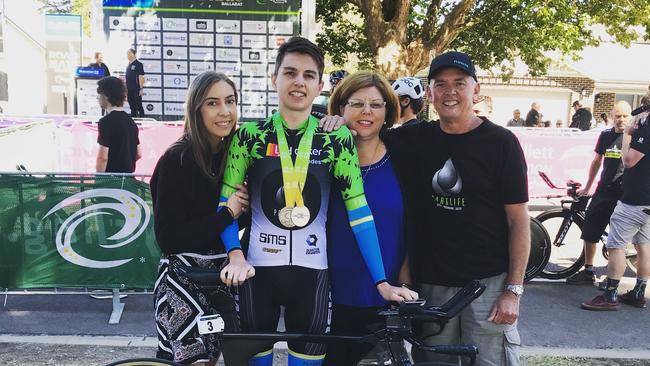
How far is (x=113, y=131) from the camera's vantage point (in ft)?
18.6

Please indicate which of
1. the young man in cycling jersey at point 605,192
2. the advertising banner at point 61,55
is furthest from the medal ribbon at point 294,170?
the advertising banner at point 61,55

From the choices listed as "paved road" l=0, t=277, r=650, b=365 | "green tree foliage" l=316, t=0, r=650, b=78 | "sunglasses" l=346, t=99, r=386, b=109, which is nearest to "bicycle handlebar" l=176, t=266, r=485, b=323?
"sunglasses" l=346, t=99, r=386, b=109

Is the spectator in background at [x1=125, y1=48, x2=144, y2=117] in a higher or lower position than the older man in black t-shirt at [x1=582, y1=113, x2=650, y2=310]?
higher

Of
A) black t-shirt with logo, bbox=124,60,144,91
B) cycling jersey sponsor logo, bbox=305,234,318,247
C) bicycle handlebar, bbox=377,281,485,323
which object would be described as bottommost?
bicycle handlebar, bbox=377,281,485,323

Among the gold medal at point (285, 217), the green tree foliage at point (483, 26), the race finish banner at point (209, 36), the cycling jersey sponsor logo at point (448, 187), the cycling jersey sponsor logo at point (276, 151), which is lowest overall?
the gold medal at point (285, 217)

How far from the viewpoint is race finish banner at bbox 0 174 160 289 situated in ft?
15.9

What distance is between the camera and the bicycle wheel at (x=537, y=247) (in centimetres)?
561

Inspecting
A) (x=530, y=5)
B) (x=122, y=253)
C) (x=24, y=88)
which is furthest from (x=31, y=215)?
(x=24, y=88)

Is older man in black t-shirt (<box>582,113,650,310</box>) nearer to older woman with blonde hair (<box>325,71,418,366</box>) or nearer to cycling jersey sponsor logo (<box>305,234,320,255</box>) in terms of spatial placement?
older woman with blonde hair (<box>325,71,418,366</box>)

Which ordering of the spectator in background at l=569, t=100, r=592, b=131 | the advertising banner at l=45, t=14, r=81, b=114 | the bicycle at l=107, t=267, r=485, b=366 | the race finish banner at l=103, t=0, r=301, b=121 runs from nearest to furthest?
the bicycle at l=107, t=267, r=485, b=366, the race finish banner at l=103, t=0, r=301, b=121, the spectator in background at l=569, t=100, r=592, b=131, the advertising banner at l=45, t=14, r=81, b=114

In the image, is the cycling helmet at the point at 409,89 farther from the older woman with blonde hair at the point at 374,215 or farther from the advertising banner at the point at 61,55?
the advertising banner at the point at 61,55

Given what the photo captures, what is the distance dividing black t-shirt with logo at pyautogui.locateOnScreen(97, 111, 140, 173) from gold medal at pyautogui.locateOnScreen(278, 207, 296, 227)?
12.7 ft

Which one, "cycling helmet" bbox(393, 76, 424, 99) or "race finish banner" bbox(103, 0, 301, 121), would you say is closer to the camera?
"cycling helmet" bbox(393, 76, 424, 99)

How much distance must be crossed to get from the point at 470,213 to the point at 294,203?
0.84 metres
